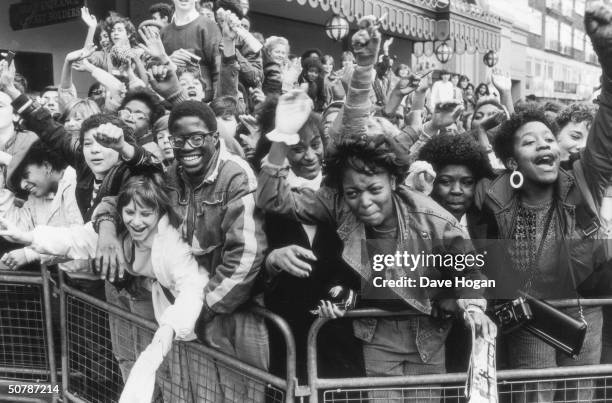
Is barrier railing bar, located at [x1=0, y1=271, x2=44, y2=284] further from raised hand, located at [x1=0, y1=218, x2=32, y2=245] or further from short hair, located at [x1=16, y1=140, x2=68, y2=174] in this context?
short hair, located at [x1=16, y1=140, x2=68, y2=174]

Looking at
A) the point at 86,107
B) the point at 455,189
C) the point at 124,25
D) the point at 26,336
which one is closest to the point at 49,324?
the point at 26,336

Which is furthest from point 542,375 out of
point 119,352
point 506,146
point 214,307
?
point 119,352

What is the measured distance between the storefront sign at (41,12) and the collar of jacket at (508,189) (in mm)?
6722

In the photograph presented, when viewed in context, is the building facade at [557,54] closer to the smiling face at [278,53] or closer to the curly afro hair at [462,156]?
the smiling face at [278,53]

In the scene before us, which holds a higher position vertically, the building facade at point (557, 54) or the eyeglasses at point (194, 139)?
the building facade at point (557, 54)

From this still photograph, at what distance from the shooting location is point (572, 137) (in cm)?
406

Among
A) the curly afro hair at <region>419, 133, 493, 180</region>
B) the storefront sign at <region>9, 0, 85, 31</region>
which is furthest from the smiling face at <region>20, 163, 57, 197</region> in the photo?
the storefront sign at <region>9, 0, 85, 31</region>

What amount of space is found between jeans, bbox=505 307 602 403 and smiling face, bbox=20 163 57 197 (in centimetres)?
289

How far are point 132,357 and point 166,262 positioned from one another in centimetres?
76

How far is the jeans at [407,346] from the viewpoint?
113 inches

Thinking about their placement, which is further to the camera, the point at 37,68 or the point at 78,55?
the point at 37,68

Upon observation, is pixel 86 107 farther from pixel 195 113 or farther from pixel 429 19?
pixel 429 19

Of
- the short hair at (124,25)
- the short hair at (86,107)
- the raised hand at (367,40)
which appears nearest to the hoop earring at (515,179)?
the raised hand at (367,40)

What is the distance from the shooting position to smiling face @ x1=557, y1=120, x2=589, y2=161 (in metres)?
4.03
